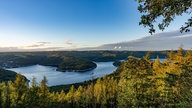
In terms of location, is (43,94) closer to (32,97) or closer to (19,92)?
(32,97)

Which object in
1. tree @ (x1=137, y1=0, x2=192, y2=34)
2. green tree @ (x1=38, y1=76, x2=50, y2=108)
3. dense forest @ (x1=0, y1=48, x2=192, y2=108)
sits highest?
tree @ (x1=137, y1=0, x2=192, y2=34)

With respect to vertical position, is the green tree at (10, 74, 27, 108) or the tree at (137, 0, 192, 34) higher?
the tree at (137, 0, 192, 34)

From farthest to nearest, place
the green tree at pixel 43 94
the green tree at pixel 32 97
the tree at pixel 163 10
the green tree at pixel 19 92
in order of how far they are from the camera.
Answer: the green tree at pixel 43 94 < the green tree at pixel 32 97 < the green tree at pixel 19 92 < the tree at pixel 163 10

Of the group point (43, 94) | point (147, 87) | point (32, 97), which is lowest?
point (43, 94)

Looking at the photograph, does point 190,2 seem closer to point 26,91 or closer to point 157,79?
point 157,79

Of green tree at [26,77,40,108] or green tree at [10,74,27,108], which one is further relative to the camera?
green tree at [26,77,40,108]

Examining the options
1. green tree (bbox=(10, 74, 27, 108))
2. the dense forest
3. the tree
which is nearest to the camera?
the tree

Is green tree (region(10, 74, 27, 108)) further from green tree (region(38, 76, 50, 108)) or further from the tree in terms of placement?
the tree

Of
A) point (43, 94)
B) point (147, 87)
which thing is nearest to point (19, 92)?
point (43, 94)

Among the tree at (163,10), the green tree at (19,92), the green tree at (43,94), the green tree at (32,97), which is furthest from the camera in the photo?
the green tree at (43,94)

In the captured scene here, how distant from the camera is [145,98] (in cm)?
3297

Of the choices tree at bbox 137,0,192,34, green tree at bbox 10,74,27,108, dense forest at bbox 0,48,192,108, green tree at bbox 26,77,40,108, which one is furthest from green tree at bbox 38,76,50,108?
tree at bbox 137,0,192,34

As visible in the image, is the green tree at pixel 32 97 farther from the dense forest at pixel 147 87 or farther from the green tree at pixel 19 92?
the green tree at pixel 19 92

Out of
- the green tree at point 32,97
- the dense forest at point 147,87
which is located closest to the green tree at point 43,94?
the dense forest at point 147,87
